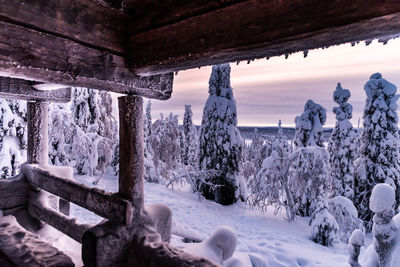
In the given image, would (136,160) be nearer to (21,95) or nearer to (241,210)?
(21,95)

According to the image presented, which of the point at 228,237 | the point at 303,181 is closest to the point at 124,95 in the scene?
the point at 228,237

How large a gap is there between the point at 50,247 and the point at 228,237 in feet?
8.48

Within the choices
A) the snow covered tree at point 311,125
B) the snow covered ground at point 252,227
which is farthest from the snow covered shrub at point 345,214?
the snow covered tree at point 311,125

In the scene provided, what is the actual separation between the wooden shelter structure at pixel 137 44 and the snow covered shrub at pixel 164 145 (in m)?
16.6

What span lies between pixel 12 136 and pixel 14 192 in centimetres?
469

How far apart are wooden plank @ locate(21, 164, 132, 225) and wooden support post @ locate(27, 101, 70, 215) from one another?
1.62ft

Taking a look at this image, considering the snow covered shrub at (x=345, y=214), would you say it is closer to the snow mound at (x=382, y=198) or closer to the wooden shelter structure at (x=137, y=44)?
the snow mound at (x=382, y=198)

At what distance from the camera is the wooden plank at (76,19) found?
73.4 inches

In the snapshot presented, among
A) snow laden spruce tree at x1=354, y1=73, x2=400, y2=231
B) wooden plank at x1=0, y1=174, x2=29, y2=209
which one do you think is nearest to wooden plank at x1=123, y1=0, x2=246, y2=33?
wooden plank at x1=0, y1=174, x2=29, y2=209

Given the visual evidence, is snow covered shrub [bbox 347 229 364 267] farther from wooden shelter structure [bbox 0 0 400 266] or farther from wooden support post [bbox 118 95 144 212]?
wooden support post [bbox 118 95 144 212]

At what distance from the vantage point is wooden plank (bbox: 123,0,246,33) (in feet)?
6.11

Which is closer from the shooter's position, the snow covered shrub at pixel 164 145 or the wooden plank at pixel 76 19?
the wooden plank at pixel 76 19

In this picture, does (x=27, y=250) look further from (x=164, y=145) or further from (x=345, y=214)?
(x=164, y=145)

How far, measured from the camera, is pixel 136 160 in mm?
3135
